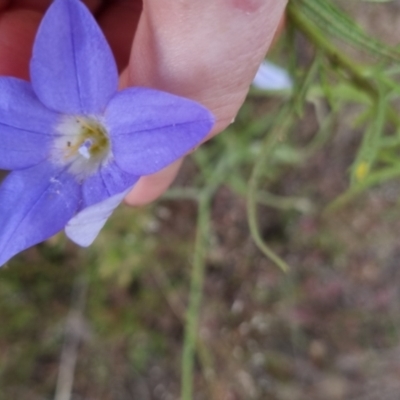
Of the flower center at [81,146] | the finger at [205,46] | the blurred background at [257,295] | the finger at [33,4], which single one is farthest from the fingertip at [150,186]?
the blurred background at [257,295]

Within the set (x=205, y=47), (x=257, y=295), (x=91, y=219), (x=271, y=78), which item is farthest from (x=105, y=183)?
(x=257, y=295)

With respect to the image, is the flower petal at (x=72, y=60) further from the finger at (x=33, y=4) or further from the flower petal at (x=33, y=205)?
the finger at (x=33, y=4)

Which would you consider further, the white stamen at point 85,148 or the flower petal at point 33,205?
the white stamen at point 85,148

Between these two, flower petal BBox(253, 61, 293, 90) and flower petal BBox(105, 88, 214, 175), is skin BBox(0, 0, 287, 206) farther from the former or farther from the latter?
flower petal BBox(253, 61, 293, 90)

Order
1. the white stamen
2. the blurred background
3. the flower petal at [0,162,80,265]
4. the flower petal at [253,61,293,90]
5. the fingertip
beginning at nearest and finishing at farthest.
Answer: the flower petal at [0,162,80,265], the white stamen, the fingertip, the flower petal at [253,61,293,90], the blurred background

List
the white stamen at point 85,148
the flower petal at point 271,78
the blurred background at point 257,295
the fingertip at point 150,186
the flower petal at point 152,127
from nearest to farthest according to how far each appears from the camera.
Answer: the flower petal at point 152,127 < the white stamen at point 85,148 < the fingertip at point 150,186 < the flower petal at point 271,78 < the blurred background at point 257,295

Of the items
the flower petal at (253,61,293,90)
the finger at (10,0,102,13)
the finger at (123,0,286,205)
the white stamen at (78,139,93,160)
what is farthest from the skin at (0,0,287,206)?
the flower petal at (253,61,293,90)

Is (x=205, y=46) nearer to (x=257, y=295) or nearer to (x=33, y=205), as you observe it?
(x=33, y=205)

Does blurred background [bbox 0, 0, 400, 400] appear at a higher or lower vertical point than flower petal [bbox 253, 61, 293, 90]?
lower
